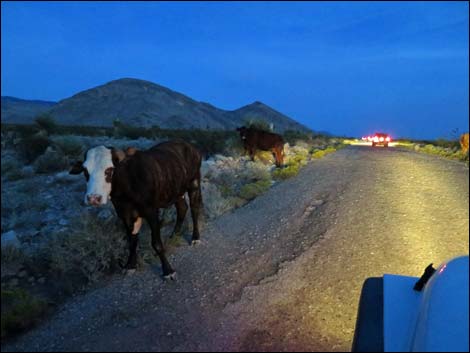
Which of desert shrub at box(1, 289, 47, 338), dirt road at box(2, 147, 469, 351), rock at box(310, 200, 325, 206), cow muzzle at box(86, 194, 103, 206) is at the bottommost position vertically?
desert shrub at box(1, 289, 47, 338)

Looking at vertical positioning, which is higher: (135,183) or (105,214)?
(135,183)

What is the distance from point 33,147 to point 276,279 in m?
14.2

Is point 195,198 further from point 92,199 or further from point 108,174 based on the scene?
point 92,199

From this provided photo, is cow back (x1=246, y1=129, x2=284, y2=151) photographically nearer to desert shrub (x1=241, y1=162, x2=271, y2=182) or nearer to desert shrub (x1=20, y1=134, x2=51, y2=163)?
desert shrub (x1=241, y1=162, x2=271, y2=182)

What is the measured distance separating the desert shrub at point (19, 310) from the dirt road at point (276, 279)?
0.19 metres

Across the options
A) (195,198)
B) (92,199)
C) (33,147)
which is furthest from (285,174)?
(33,147)

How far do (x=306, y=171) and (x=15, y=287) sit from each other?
9.79m

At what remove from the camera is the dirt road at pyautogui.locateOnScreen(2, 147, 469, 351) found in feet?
11.7

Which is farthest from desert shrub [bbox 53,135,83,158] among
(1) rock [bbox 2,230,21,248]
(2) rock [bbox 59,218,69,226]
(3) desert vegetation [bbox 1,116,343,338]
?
(1) rock [bbox 2,230,21,248]

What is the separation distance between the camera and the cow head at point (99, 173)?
15.0 ft

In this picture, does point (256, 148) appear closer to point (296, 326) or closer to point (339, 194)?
point (339, 194)

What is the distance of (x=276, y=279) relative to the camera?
476 cm

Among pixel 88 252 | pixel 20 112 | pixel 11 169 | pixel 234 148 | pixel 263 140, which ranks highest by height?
pixel 20 112

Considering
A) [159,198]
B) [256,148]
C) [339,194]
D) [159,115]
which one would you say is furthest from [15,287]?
[159,115]
